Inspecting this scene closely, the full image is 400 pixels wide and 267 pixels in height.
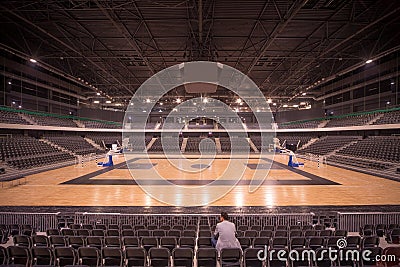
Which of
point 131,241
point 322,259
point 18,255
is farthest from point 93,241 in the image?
point 322,259

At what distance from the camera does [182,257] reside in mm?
5305

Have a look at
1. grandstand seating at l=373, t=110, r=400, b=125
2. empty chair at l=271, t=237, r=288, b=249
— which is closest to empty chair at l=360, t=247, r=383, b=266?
empty chair at l=271, t=237, r=288, b=249

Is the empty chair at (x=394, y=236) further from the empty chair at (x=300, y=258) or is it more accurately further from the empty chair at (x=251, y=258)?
the empty chair at (x=251, y=258)

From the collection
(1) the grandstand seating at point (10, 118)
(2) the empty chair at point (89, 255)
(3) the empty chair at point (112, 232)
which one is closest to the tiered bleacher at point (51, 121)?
(1) the grandstand seating at point (10, 118)

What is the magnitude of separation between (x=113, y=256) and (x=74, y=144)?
3406 centimetres

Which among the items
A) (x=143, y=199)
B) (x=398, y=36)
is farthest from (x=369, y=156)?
(x=143, y=199)

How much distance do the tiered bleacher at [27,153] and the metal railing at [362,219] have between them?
76.2ft

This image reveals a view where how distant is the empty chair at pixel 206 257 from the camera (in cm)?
526

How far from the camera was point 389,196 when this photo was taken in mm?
14398

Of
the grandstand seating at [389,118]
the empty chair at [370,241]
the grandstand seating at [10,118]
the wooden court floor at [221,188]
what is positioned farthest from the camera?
the grandstand seating at [389,118]

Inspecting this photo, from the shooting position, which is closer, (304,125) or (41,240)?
(41,240)

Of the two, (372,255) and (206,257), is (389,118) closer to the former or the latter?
(372,255)

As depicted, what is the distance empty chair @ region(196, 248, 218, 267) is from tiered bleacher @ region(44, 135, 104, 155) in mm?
31965

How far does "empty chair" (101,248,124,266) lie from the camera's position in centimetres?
537
